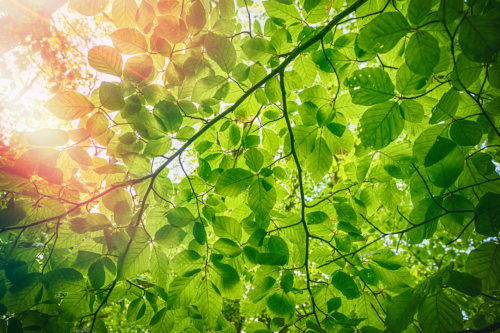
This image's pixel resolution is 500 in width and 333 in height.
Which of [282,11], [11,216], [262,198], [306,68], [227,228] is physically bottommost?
[11,216]

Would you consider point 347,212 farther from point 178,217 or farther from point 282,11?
point 282,11

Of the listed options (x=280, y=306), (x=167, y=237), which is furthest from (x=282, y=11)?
(x=280, y=306)

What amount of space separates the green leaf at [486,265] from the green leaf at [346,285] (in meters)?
0.46

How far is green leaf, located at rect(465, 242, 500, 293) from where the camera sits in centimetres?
75

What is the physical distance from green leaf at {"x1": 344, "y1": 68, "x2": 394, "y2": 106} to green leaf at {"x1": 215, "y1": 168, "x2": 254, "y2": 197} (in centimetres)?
60

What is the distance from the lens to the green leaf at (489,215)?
74 centimetres

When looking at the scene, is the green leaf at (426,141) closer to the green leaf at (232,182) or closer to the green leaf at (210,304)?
the green leaf at (232,182)

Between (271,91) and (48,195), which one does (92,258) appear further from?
(271,91)

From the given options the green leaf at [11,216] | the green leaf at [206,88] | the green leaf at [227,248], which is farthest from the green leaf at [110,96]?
the green leaf at [227,248]

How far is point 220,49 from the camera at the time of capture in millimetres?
1049

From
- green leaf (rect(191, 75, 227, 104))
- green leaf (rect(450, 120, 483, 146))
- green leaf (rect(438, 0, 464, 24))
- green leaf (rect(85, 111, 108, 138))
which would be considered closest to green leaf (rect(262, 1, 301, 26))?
green leaf (rect(191, 75, 227, 104))

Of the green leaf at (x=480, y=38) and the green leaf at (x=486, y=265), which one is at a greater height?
the green leaf at (x=480, y=38)

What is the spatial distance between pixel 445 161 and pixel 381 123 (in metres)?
0.26

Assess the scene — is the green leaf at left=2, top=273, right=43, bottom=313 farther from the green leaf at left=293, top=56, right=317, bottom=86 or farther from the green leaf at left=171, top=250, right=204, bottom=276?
the green leaf at left=293, top=56, right=317, bottom=86
